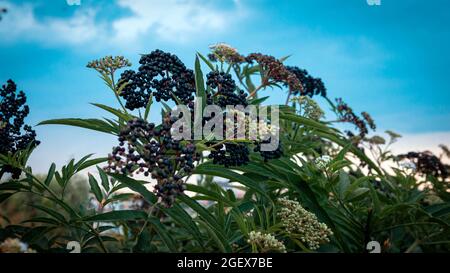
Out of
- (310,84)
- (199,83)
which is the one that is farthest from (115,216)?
(310,84)

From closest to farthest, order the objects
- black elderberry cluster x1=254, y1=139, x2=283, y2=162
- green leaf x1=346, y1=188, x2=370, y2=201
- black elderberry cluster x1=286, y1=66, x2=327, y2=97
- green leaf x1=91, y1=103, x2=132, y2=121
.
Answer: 1. green leaf x1=91, y1=103, x2=132, y2=121
2. black elderberry cluster x1=254, y1=139, x2=283, y2=162
3. green leaf x1=346, y1=188, x2=370, y2=201
4. black elderberry cluster x1=286, y1=66, x2=327, y2=97

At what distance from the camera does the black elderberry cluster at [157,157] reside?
1.18 metres

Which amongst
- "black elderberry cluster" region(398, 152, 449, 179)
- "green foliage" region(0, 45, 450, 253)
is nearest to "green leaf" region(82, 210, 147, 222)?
"green foliage" region(0, 45, 450, 253)

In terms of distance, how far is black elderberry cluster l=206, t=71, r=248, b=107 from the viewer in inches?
56.2

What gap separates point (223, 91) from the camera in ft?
4.72

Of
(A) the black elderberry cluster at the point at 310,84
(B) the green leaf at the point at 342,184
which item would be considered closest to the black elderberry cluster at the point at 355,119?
(A) the black elderberry cluster at the point at 310,84

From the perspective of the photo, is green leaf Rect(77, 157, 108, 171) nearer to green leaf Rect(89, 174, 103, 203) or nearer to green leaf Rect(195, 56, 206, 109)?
green leaf Rect(89, 174, 103, 203)

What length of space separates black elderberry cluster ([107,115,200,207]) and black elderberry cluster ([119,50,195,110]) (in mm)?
192

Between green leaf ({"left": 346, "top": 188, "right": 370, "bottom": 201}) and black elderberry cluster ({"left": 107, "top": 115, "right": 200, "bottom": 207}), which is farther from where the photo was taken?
green leaf ({"left": 346, "top": 188, "right": 370, "bottom": 201})

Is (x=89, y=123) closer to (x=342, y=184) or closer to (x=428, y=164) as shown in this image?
(x=342, y=184)

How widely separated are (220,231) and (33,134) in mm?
734

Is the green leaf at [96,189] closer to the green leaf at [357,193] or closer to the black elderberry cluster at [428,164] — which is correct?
the green leaf at [357,193]

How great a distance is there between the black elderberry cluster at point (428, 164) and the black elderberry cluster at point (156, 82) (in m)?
1.69
